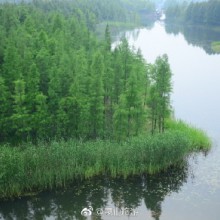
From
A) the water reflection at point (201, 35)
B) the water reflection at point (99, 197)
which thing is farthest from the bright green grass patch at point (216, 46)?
the water reflection at point (99, 197)

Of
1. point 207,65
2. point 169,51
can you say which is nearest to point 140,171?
point 207,65

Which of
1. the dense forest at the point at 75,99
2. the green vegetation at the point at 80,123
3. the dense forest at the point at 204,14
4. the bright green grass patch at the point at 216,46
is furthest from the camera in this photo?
the dense forest at the point at 204,14

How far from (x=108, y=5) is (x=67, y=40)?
132569 millimetres

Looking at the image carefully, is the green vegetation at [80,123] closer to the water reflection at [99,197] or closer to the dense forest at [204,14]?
the water reflection at [99,197]

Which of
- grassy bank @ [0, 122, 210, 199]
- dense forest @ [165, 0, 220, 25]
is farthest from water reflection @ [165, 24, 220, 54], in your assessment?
grassy bank @ [0, 122, 210, 199]

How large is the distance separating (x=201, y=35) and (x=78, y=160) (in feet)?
398

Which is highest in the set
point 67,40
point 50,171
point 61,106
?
point 67,40

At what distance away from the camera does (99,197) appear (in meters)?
33.4

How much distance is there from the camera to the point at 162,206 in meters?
32.3

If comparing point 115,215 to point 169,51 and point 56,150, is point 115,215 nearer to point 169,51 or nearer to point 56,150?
point 56,150

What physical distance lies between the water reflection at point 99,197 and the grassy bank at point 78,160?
83cm

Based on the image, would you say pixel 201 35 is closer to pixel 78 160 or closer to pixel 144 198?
pixel 78 160

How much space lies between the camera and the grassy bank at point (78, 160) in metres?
31.5

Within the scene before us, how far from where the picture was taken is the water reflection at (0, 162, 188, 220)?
31031 millimetres
